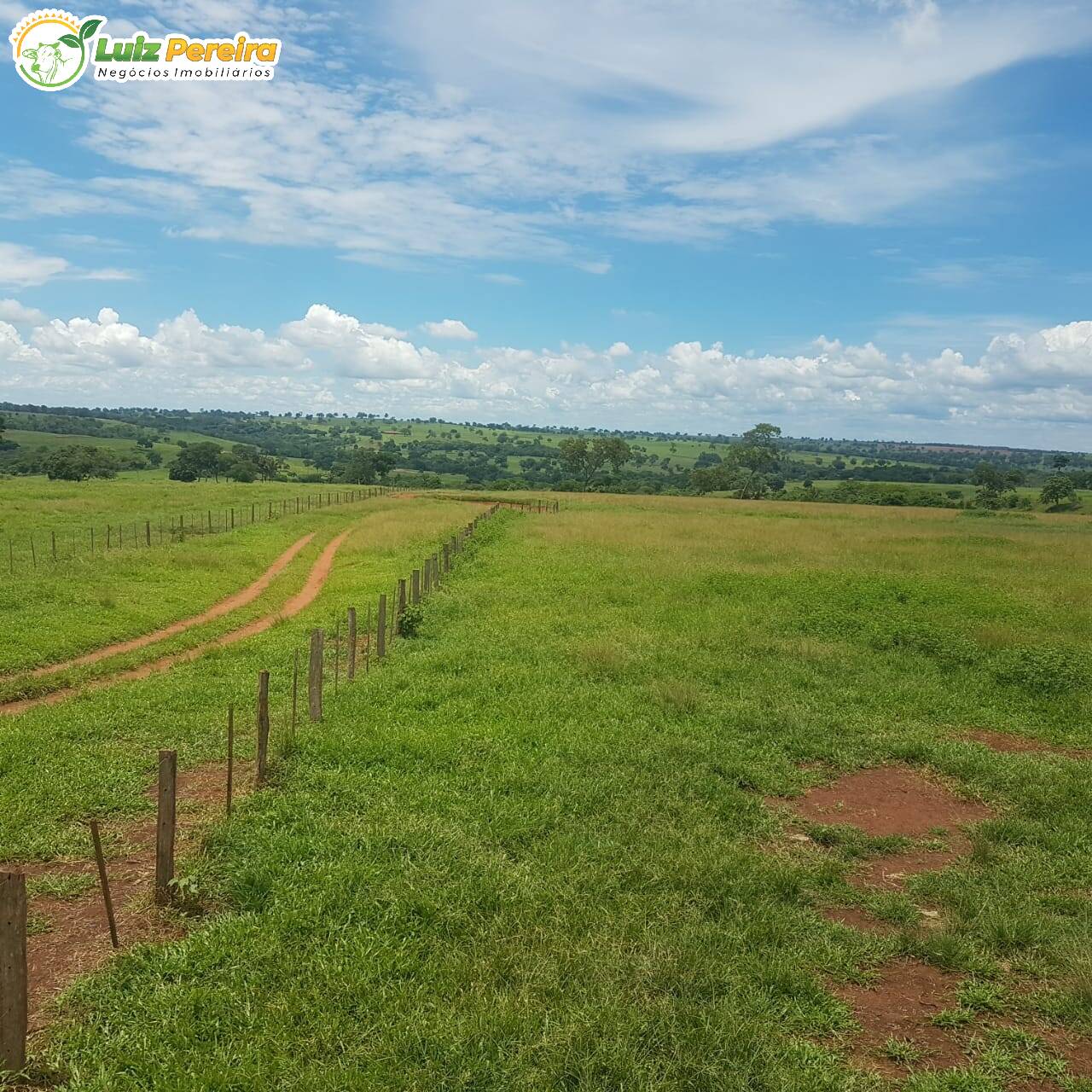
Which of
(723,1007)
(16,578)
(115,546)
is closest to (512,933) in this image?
(723,1007)

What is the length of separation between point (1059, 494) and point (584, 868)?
303 ft

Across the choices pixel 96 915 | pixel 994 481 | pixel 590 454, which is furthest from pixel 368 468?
pixel 96 915

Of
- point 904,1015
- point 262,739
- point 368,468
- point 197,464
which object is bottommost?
point 904,1015

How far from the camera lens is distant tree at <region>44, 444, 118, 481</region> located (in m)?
79.5

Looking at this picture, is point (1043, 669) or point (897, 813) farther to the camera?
point (1043, 669)

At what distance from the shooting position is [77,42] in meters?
21.9

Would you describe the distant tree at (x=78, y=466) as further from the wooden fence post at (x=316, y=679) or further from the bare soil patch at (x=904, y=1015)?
the bare soil patch at (x=904, y=1015)

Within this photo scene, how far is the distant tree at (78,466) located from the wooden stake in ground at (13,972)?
80974 millimetres

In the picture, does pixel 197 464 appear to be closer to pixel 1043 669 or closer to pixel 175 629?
pixel 175 629

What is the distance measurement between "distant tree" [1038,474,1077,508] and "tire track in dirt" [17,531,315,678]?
270 ft

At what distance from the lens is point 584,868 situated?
25.7ft

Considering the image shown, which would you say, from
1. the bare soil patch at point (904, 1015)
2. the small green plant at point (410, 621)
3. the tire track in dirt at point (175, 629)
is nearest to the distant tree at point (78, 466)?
the tire track in dirt at point (175, 629)

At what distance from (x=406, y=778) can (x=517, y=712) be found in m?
3.08

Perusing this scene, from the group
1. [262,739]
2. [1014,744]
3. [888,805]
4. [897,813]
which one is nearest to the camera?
[262,739]
